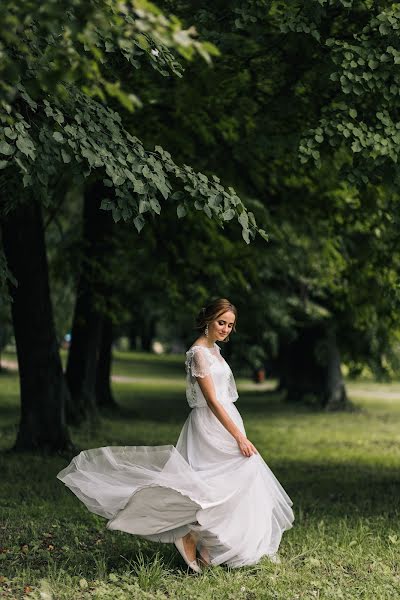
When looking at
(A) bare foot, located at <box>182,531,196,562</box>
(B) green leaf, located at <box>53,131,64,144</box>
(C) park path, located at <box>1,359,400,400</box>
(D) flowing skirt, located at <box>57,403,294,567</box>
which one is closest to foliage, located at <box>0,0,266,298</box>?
(B) green leaf, located at <box>53,131,64,144</box>

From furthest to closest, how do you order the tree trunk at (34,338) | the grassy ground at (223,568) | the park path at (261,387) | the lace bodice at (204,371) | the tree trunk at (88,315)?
the park path at (261,387), the tree trunk at (88,315), the tree trunk at (34,338), the lace bodice at (204,371), the grassy ground at (223,568)

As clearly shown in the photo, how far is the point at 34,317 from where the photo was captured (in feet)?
44.0

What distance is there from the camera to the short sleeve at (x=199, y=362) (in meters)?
7.09

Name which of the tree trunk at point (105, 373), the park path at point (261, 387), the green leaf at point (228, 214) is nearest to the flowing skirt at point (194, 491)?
the green leaf at point (228, 214)

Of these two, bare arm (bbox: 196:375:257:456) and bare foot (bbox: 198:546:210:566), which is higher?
bare arm (bbox: 196:375:257:456)

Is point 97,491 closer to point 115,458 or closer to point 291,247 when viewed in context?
point 115,458

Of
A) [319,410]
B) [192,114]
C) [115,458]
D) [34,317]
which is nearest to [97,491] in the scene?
[115,458]

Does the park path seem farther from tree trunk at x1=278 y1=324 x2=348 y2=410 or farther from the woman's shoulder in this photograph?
the woman's shoulder

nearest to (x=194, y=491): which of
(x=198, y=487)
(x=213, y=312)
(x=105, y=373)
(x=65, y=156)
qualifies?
(x=198, y=487)

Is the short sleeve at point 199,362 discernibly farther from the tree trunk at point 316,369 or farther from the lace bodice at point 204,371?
the tree trunk at point 316,369

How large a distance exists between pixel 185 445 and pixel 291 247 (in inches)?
536

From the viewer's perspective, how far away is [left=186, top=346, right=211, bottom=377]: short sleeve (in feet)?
23.3

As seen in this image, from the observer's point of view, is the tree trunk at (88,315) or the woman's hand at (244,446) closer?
the woman's hand at (244,446)

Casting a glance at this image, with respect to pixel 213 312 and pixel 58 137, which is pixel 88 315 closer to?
pixel 213 312
